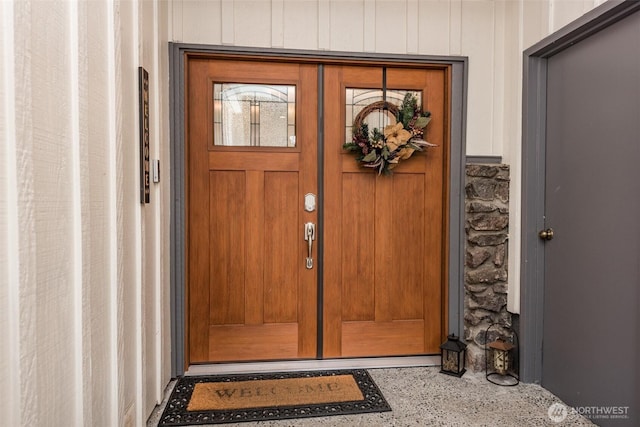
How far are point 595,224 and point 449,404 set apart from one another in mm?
1220

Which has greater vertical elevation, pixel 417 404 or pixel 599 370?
pixel 599 370

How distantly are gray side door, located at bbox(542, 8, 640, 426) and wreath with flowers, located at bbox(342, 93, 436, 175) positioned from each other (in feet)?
2.48

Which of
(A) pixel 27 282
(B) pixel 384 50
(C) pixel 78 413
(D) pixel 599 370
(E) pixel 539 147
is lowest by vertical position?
(D) pixel 599 370

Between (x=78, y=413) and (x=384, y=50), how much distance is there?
2.44 m

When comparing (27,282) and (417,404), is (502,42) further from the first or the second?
(27,282)

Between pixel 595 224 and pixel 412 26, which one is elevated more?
pixel 412 26

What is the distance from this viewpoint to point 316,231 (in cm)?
258

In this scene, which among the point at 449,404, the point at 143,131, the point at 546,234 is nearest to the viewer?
the point at 143,131

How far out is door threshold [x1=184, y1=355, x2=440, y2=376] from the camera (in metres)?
2.47

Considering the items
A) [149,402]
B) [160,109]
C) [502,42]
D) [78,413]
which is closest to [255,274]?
[149,402]

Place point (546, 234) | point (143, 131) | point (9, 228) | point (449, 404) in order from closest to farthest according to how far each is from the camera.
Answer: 1. point (9, 228)
2. point (143, 131)
3. point (449, 404)
4. point (546, 234)

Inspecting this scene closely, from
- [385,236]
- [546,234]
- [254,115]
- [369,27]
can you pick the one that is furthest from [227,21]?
[546,234]

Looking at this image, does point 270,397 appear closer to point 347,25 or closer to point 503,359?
point 503,359

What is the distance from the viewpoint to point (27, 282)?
1.04 m
